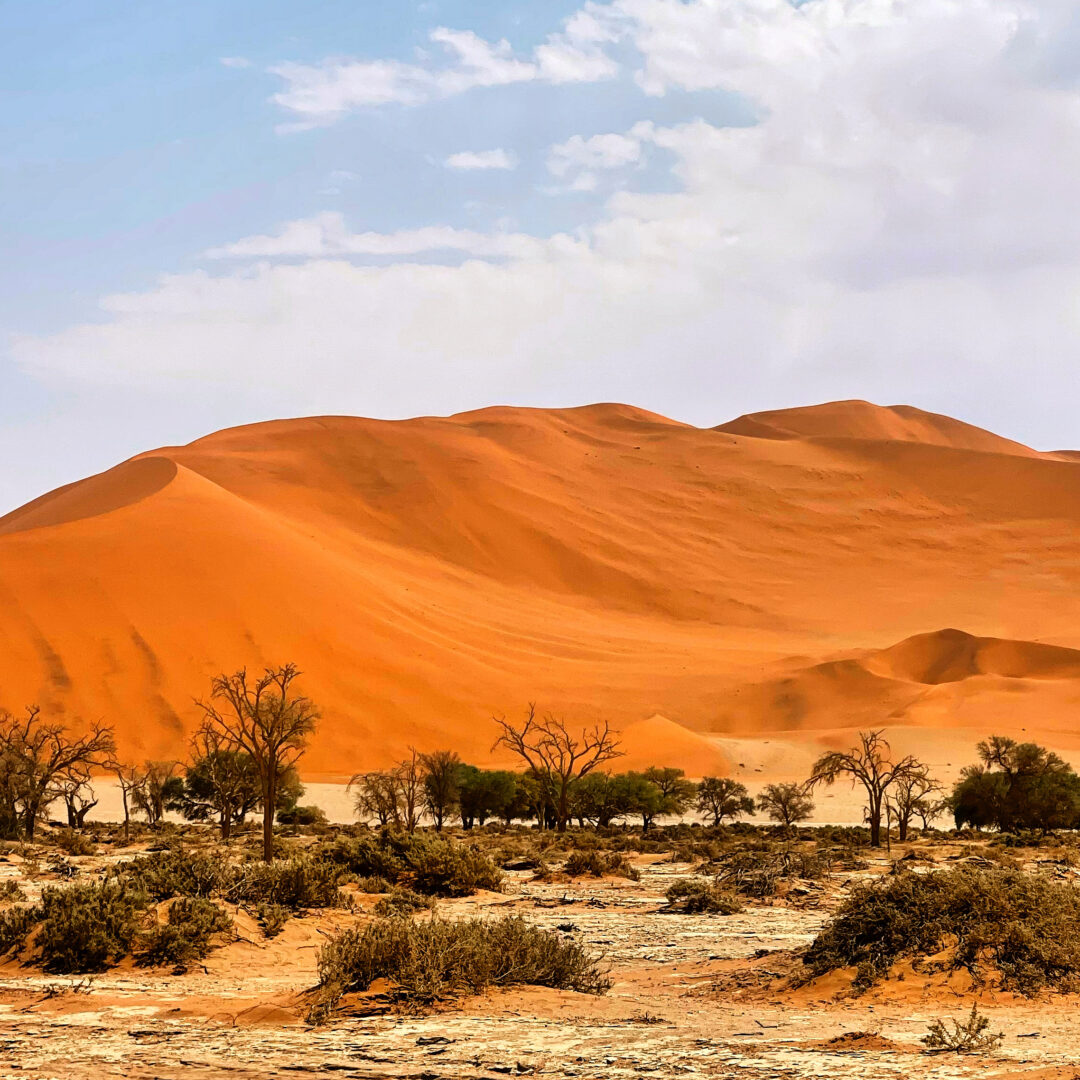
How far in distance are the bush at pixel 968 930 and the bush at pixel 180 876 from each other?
642 centimetres

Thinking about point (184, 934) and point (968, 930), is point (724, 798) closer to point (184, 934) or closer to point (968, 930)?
point (968, 930)

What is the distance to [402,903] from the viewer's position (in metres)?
15.3

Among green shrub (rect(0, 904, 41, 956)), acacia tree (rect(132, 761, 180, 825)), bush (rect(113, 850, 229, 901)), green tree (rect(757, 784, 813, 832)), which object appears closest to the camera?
green shrub (rect(0, 904, 41, 956))

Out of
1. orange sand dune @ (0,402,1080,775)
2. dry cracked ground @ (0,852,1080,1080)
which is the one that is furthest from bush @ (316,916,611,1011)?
orange sand dune @ (0,402,1080,775)

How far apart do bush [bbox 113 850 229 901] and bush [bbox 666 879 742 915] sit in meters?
6.63

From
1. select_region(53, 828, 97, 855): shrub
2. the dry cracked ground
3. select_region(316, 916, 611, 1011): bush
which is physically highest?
select_region(316, 916, 611, 1011): bush

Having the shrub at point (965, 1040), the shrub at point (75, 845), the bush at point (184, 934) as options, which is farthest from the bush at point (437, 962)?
the shrub at point (75, 845)

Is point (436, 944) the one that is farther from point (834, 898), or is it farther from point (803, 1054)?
point (834, 898)

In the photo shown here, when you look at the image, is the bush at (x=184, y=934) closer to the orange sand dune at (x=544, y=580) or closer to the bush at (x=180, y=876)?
A: the bush at (x=180, y=876)

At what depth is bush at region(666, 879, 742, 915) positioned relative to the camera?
658 inches

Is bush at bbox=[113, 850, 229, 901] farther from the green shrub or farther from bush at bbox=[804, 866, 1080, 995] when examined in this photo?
bush at bbox=[804, 866, 1080, 995]

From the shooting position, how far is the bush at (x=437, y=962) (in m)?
8.97

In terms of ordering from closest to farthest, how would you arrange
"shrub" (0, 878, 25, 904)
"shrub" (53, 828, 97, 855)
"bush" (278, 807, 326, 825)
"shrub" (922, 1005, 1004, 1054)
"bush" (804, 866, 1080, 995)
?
"shrub" (922, 1005, 1004, 1054), "bush" (804, 866, 1080, 995), "shrub" (0, 878, 25, 904), "shrub" (53, 828, 97, 855), "bush" (278, 807, 326, 825)

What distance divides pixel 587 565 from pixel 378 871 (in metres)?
82.6
